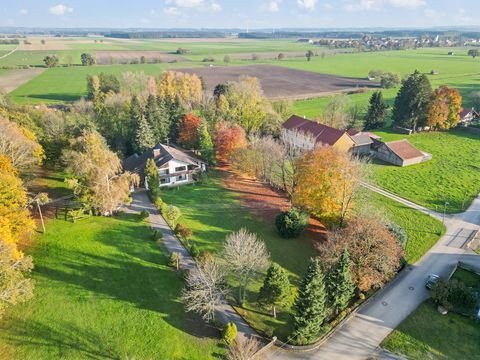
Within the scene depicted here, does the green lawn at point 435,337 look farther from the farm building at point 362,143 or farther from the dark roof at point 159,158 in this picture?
the farm building at point 362,143

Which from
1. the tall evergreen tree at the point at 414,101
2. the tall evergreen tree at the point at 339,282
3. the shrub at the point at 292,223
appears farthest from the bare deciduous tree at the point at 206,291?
the tall evergreen tree at the point at 414,101

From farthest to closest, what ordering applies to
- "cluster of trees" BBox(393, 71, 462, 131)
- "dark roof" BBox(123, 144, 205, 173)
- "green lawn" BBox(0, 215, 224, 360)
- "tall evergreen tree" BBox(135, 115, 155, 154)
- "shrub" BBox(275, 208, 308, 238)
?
1. "cluster of trees" BBox(393, 71, 462, 131)
2. "tall evergreen tree" BBox(135, 115, 155, 154)
3. "dark roof" BBox(123, 144, 205, 173)
4. "shrub" BBox(275, 208, 308, 238)
5. "green lawn" BBox(0, 215, 224, 360)

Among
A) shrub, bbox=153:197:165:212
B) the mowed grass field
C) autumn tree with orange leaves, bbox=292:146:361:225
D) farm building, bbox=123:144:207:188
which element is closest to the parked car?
the mowed grass field

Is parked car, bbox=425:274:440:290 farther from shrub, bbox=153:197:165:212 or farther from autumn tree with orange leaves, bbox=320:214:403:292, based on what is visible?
shrub, bbox=153:197:165:212

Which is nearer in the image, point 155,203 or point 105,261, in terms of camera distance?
point 105,261

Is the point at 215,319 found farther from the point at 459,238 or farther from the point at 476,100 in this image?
the point at 476,100

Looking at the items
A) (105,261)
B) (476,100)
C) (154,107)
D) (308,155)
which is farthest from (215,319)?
(476,100)

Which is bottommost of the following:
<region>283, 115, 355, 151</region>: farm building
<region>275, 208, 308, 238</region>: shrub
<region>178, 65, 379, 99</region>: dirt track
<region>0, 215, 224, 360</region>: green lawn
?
<region>0, 215, 224, 360</region>: green lawn
